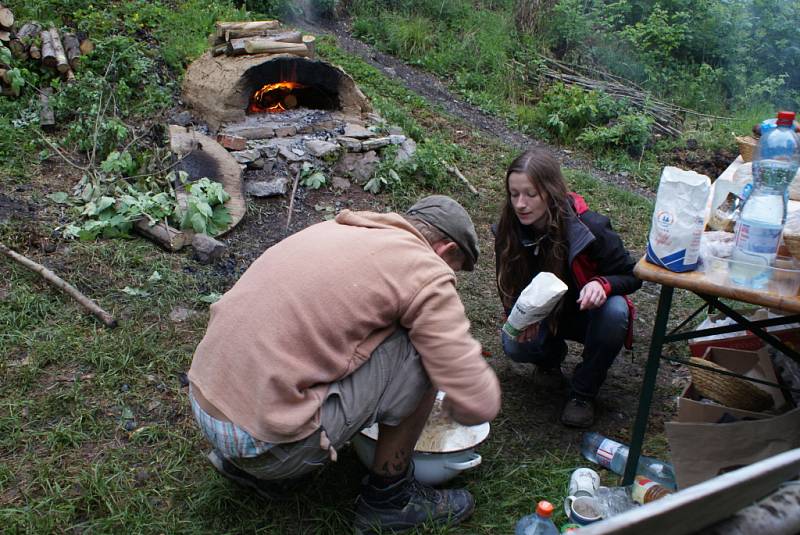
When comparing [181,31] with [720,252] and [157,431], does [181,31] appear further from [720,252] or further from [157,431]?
[720,252]

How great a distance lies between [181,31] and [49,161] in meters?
2.99

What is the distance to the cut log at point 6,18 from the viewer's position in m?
6.38

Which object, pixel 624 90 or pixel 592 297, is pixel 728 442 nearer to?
pixel 592 297

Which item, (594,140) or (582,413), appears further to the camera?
(594,140)

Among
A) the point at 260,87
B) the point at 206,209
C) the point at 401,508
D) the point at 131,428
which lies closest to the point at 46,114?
the point at 260,87

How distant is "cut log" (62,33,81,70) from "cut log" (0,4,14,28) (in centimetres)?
A: 46

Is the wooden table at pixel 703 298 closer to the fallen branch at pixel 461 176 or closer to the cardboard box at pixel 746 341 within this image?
the cardboard box at pixel 746 341

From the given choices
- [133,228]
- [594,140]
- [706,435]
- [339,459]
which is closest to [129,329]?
[133,228]

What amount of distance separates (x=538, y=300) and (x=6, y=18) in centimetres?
607

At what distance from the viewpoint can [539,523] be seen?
2410 millimetres

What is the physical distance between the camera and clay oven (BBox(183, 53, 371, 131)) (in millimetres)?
6031

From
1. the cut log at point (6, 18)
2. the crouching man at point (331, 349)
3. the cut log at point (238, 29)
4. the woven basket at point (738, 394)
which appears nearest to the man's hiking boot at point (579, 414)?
the woven basket at point (738, 394)

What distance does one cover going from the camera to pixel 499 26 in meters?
10.4

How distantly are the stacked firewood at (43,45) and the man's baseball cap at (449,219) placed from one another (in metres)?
5.24
